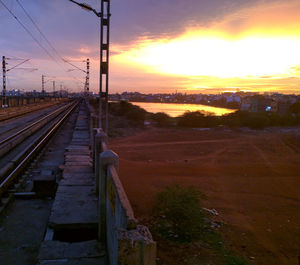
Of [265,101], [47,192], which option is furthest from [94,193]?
[265,101]

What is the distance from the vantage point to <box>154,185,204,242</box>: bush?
765cm

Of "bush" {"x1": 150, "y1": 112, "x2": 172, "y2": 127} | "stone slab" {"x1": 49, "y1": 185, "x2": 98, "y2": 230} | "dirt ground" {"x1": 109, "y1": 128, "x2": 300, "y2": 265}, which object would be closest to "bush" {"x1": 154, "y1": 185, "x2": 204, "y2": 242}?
"dirt ground" {"x1": 109, "y1": 128, "x2": 300, "y2": 265}

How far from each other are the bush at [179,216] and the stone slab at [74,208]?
222 centimetres

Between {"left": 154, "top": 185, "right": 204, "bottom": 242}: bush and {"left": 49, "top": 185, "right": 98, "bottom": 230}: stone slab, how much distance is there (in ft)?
7.29

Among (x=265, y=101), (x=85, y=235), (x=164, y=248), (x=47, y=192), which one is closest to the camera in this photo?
(x=85, y=235)

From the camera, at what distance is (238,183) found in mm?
13523

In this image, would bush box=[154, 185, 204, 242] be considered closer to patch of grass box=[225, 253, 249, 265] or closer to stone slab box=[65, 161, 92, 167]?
patch of grass box=[225, 253, 249, 265]

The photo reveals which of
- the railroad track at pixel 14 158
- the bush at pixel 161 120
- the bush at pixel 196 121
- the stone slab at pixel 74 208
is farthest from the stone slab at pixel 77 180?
the bush at pixel 196 121

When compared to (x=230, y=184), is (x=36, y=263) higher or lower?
higher

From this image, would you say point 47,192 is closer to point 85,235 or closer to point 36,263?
point 85,235

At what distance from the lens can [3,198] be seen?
7492mm

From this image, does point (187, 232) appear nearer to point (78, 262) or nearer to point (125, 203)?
point (78, 262)

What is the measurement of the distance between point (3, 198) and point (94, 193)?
93.4 inches

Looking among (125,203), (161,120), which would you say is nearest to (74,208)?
(125,203)
